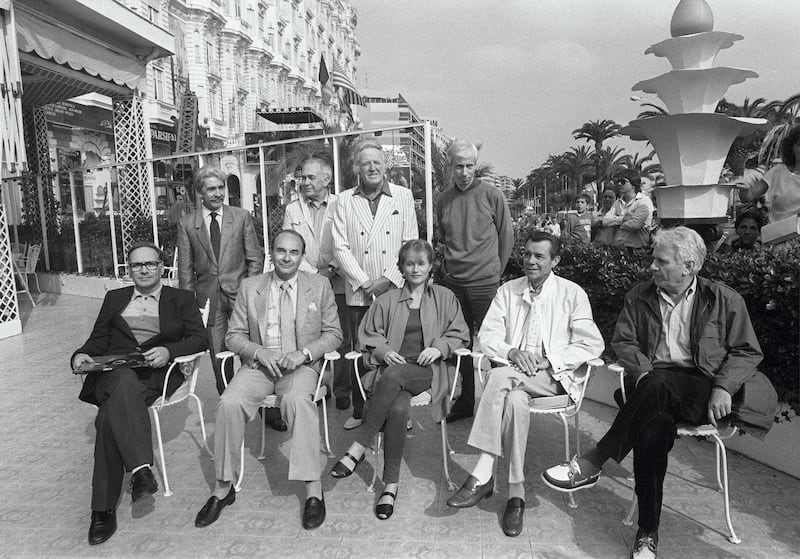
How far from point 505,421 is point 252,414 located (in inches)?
53.1

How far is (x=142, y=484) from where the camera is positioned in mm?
2885

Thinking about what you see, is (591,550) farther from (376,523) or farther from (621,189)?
(621,189)

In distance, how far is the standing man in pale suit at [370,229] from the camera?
397cm

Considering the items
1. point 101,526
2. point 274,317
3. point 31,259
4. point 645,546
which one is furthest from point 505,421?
A: point 31,259

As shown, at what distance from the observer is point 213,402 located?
4914 millimetres

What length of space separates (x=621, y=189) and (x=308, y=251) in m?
4.68

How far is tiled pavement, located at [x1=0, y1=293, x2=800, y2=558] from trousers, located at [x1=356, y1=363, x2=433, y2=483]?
0.26 m

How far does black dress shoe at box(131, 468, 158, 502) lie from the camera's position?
2.89m

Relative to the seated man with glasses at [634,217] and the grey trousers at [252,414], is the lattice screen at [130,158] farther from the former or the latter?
the grey trousers at [252,414]

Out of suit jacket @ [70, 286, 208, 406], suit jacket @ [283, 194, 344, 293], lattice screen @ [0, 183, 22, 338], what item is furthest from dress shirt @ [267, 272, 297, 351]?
lattice screen @ [0, 183, 22, 338]

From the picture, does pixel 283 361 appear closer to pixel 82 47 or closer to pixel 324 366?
pixel 324 366

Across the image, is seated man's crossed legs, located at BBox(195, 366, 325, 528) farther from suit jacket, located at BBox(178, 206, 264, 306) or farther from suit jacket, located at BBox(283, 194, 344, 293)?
suit jacket, located at BBox(283, 194, 344, 293)

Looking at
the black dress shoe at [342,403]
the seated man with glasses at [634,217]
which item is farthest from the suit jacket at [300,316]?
the seated man with glasses at [634,217]

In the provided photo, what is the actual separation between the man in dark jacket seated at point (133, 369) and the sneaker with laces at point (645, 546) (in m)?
2.32
